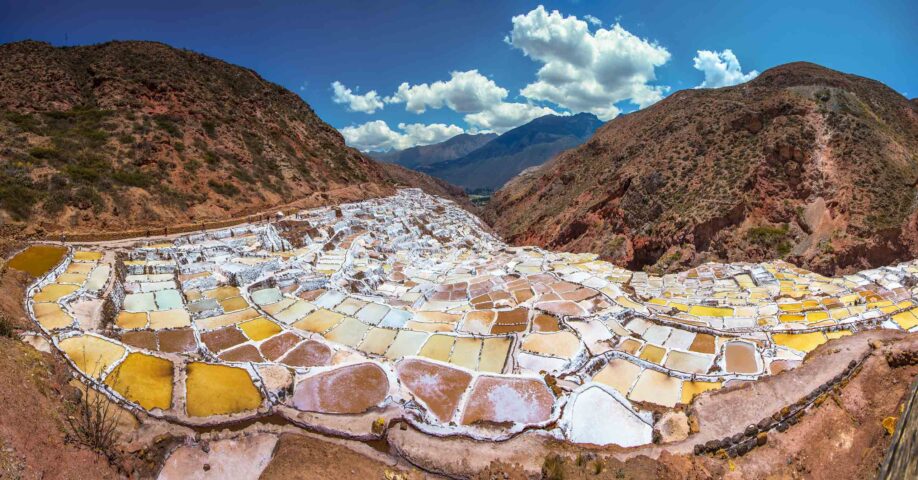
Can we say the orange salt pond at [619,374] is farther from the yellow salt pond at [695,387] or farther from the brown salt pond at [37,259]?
the brown salt pond at [37,259]

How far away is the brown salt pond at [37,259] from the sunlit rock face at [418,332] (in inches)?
7.1

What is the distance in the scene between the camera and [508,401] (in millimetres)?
13219

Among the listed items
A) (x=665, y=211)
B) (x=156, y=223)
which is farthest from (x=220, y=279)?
(x=665, y=211)

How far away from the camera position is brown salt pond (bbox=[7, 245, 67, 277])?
16516mm

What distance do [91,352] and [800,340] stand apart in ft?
87.4

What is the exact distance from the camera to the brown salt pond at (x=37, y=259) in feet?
54.2

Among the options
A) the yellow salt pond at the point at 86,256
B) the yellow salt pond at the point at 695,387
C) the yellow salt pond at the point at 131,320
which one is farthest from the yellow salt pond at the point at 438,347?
the yellow salt pond at the point at 86,256

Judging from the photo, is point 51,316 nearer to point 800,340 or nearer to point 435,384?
point 435,384

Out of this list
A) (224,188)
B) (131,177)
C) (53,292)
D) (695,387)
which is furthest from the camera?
(224,188)

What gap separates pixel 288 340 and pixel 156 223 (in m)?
21.2

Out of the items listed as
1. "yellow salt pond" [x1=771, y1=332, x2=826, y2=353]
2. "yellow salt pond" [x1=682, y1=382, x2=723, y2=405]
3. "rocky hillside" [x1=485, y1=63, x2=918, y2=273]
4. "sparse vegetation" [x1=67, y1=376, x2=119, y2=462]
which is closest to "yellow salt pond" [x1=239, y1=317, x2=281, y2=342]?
"sparse vegetation" [x1=67, y1=376, x2=119, y2=462]

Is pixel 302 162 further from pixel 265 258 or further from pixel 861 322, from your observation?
pixel 861 322

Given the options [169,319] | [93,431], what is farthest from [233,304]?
[93,431]

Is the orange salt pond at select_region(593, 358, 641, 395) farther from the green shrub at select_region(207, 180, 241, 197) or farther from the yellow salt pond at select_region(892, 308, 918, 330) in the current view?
the green shrub at select_region(207, 180, 241, 197)
